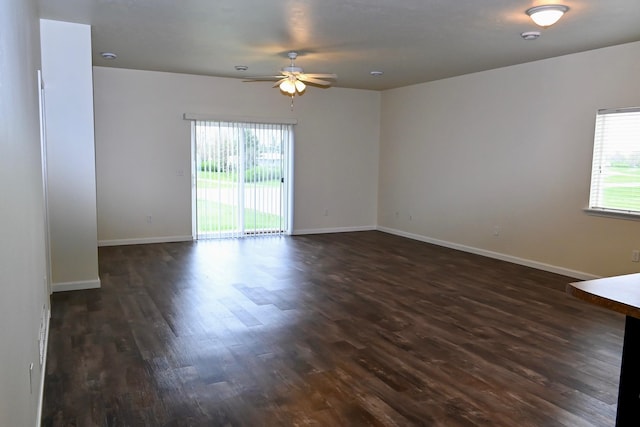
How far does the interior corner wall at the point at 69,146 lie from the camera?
14.5ft

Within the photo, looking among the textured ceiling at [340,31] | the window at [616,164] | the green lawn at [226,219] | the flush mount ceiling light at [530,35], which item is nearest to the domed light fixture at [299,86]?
the textured ceiling at [340,31]

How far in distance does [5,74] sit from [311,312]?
315 cm

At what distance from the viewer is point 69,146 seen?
14.8 feet

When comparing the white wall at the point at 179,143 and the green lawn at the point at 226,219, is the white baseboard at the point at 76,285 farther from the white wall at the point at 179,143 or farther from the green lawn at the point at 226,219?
the green lawn at the point at 226,219

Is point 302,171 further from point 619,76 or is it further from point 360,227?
point 619,76

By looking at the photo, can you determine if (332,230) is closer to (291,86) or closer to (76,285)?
(291,86)

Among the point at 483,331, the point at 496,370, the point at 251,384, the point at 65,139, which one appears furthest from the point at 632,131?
the point at 65,139

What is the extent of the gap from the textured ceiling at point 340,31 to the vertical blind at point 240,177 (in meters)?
1.41

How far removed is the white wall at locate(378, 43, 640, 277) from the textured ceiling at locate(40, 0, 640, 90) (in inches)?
13.8

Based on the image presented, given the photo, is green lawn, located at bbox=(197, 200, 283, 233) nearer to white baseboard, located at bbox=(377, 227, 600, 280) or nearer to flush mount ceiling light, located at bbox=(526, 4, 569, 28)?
white baseboard, located at bbox=(377, 227, 600, 280)

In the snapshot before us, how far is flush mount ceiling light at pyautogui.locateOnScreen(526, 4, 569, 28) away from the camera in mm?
3701

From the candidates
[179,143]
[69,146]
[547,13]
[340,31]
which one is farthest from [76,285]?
[547,13]

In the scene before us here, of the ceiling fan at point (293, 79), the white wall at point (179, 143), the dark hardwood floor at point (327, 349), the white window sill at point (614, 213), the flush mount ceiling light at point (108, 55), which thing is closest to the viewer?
the dark hardwood floor at point (327, 349)

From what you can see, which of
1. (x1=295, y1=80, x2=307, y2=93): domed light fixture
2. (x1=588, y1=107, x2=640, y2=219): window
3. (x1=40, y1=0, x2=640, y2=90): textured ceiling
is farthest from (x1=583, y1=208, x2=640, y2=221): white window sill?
(x1=295, y1=80, x2=307, y2=93): domed light fixture
